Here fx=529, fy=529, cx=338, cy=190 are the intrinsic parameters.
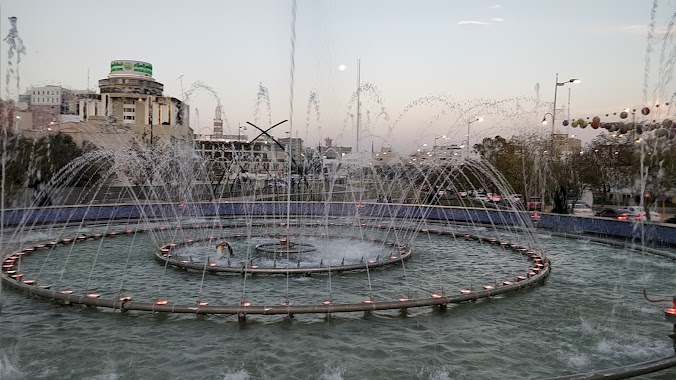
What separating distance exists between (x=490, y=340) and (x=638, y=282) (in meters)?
8.25

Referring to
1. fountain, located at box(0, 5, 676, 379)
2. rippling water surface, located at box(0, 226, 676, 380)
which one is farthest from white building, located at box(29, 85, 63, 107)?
rippling water surface, located at box(0, 226, 676, 380)

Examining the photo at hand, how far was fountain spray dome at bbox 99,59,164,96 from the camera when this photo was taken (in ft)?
450

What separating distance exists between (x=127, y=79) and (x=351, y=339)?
142449mm

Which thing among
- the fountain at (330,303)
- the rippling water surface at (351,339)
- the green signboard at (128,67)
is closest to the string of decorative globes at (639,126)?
the fountain at (330,303)

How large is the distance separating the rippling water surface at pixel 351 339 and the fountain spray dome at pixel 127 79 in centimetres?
13374

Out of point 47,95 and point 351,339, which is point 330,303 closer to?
point 351,339

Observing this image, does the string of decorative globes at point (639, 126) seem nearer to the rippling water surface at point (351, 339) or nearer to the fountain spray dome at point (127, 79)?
the rippling water surface at point (351, 339)

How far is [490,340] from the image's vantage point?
11.1 m

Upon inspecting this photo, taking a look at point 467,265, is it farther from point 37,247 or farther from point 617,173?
point 617,173

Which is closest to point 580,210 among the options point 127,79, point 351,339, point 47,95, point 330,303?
point 330,303

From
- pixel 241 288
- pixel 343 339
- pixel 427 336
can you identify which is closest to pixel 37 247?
pixel 241 288

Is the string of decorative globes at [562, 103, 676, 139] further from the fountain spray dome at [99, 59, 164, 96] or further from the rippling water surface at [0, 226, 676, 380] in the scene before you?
the fountain spray dome at [99, 59, 164, 96]

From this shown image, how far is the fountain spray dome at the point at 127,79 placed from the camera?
13712 centimetres

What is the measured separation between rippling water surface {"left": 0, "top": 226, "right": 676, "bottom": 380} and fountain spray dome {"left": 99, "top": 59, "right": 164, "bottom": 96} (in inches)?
5265
